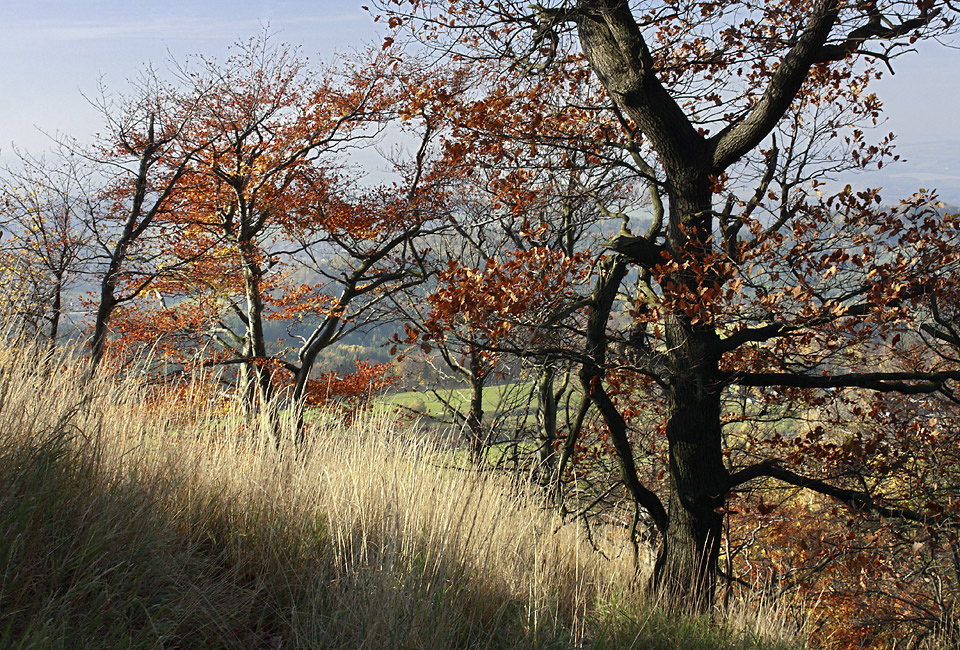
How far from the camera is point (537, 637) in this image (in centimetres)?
324

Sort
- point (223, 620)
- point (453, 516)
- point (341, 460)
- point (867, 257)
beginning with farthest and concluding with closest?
point (867, 257) < point (341, 460) < point (453, 516) < point (223, 620)

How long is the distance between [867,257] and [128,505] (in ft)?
18.0

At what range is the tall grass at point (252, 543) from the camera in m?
2.62

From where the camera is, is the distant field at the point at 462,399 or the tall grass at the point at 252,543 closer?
the tall grass at the point at 252,543

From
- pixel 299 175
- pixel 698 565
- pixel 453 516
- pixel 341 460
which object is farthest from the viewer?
pixel 299 175

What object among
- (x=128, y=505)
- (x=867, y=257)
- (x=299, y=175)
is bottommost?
(x=128, y=505)

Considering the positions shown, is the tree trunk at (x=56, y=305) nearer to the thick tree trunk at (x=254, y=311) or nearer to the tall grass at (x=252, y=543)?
the thick tree trunk at (x=254, y=311)

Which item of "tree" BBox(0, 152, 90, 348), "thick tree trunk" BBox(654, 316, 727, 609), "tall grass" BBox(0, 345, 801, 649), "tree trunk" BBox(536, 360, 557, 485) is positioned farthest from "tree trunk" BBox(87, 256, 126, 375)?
"thick tree trunk" BBox(654, 316, 727, 609)

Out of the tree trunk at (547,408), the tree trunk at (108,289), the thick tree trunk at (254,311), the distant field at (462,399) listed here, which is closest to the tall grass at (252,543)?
the distant field at (462,399)

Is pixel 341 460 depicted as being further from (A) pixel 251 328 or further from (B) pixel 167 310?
(B) pixel 167 310

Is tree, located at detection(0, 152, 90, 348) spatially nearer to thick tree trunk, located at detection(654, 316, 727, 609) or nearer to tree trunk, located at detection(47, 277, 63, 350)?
tree trunk, located at detection(47, 277, 63, 350)

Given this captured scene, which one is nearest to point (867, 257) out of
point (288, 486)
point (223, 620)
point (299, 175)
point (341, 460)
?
point (341, 460)

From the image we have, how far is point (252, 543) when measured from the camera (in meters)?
3.62

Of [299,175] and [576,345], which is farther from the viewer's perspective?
[299,175]
